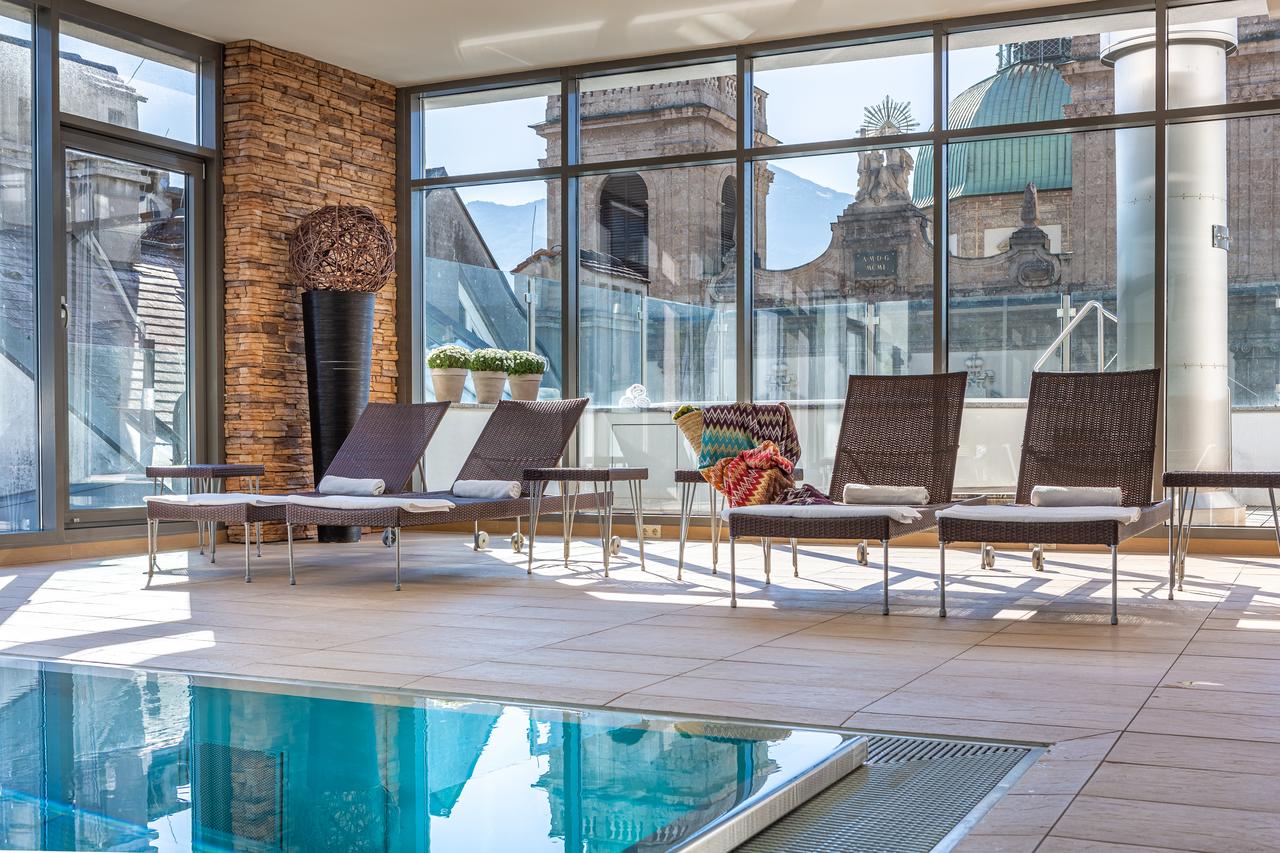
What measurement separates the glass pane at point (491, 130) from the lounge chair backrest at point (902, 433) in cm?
396

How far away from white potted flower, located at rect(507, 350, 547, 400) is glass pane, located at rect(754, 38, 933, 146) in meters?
2.27

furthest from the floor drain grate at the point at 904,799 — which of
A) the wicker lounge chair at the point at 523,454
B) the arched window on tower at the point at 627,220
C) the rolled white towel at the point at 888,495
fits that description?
the arched window on tower at the point at 627,220

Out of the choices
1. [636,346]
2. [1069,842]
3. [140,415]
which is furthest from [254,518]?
[1069,842]

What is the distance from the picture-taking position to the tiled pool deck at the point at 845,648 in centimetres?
257

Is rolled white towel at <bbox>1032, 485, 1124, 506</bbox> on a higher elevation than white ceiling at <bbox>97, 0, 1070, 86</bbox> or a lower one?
lower

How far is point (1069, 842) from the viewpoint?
85.2 inches

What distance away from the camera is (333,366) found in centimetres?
854

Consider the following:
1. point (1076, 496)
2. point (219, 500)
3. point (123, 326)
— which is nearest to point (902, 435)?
point (1076, 496)


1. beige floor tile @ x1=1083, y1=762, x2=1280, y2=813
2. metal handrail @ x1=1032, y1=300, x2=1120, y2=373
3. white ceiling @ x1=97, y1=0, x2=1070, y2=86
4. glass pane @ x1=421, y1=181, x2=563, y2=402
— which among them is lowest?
beige floor tile @ x1=1083, y1=762, x2=1280, y2=813

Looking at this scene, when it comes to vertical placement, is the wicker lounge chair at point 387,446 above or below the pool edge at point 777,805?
above

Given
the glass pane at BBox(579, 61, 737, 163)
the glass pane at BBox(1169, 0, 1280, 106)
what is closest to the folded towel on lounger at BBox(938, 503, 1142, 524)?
the glass pane at BBox(1169, 0, 1280, 106)

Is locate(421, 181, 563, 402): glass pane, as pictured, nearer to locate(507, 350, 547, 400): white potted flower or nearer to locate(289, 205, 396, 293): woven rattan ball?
locate(507, 350, 547, 400): white potted flower

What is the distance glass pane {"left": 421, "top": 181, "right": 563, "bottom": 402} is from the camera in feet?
31.2

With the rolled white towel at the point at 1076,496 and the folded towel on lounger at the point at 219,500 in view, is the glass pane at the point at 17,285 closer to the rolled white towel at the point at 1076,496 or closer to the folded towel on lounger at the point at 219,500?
the folded towel on lounger at the point at 219,500
